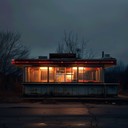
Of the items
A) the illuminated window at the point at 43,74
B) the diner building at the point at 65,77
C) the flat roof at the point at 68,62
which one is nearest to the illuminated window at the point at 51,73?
the diner building at the point at 65,77

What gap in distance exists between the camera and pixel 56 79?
125 ft

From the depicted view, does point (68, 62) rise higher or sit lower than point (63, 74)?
higher

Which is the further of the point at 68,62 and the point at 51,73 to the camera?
the point at 51,73

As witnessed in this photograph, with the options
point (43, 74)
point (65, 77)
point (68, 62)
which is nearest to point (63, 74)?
point (65, 77)

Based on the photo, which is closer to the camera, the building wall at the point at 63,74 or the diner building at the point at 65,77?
the diner building at the point at 65,77

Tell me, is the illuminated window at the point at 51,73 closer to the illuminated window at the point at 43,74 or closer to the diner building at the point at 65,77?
the diner building at the point at 65,77

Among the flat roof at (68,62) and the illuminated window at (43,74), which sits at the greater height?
the flat roof at (68,62)

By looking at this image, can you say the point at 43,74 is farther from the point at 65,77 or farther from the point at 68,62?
the point at 68,62

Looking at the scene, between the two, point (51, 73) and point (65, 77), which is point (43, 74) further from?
point (65, 77)

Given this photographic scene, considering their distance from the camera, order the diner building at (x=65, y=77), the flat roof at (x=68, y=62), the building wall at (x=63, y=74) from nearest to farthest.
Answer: the diner building at (x=65, y=77)
the flat roof at (x=68, y=62)
the building wall at (x=63, y=74)

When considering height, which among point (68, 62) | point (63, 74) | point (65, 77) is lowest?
point (65, 77)


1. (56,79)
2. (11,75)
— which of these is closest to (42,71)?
(56,79)

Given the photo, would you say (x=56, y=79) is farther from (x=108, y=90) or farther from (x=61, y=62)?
(x=108, y=90)

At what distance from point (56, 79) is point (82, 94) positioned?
3.38 meters
